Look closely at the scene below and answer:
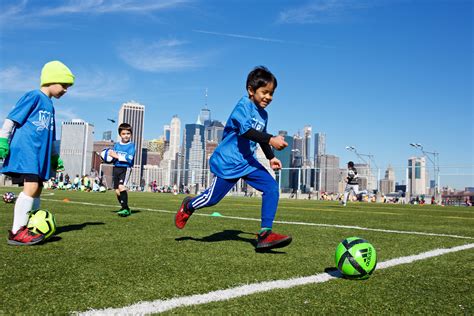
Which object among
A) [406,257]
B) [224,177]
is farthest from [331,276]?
[224,177]

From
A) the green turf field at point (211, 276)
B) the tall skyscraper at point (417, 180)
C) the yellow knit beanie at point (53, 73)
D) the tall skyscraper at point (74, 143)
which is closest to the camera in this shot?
the green turf field at point (211, 276)

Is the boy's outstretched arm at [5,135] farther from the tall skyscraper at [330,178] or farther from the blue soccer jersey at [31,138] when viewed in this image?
the tall skyscraper at [330,178]

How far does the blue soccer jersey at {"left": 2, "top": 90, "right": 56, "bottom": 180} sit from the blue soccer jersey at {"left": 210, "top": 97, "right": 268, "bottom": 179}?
1.95 metres

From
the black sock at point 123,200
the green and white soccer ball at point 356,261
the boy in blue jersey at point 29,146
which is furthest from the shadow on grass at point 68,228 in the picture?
the green and white soccer ball at point 356,261

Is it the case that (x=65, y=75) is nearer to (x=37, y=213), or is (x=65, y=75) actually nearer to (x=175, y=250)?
(x=37, y=213)

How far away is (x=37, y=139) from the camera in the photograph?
15.8 feet

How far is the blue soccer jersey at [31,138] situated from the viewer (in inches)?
184

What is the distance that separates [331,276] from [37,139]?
11.7 feet

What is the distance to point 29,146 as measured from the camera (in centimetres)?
474

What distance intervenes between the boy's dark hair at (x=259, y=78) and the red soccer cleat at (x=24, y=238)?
9.45ft

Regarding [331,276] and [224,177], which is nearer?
[331,276]

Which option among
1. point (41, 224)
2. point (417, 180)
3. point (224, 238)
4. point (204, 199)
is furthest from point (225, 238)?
point (417, 180)

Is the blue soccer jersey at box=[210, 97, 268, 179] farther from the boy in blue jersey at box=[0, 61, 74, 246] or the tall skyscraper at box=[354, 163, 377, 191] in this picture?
the tall skyscraper at box=[354, 163, 377, 191]

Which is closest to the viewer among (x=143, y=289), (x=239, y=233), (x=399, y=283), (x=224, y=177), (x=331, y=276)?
(x=143, y=289)
